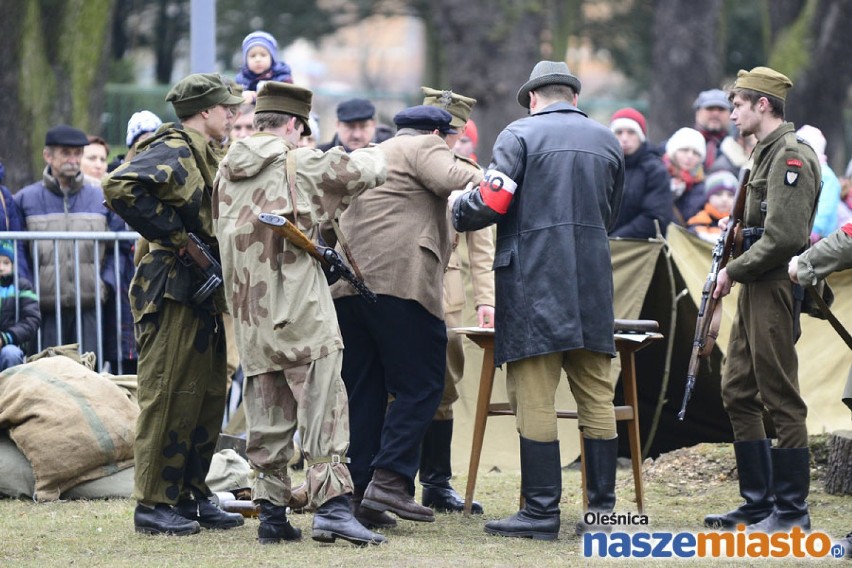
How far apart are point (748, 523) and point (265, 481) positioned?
2.44 metres

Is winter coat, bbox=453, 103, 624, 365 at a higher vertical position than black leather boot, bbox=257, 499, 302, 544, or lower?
higher

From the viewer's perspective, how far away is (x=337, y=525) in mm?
6309

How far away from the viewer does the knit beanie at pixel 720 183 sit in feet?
34.2

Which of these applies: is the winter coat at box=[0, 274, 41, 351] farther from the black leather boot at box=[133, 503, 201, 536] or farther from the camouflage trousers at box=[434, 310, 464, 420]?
the camouflage trousers at box=[434, 310, 464, 420]

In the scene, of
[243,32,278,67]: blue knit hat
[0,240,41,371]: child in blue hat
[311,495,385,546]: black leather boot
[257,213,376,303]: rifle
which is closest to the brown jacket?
[257,213,376,303]: rifle

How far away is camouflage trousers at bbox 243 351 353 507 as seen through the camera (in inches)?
247

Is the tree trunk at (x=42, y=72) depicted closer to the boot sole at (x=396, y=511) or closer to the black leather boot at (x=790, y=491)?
the boot sole at (x=396, y=511)

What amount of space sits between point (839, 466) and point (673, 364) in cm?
158

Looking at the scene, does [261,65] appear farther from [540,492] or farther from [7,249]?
[540,492]

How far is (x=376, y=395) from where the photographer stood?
7.12 meters

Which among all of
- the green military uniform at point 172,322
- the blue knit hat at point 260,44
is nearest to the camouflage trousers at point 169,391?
the green military uniform at point 172,322

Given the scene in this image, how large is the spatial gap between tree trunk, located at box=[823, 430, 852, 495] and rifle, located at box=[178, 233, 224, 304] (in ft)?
12.3

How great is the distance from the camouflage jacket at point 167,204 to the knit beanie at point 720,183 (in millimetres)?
4763

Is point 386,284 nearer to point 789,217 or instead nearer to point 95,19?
point 789,217
